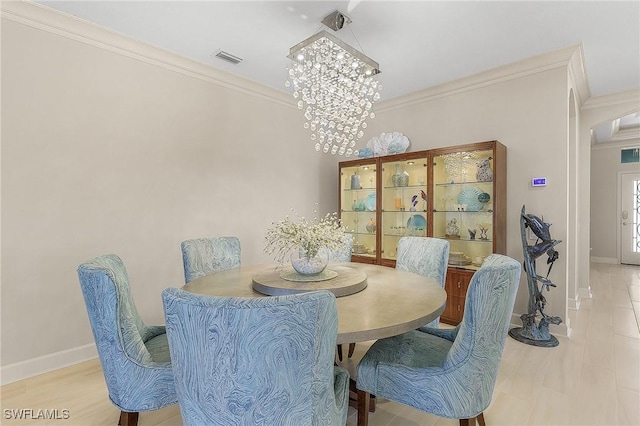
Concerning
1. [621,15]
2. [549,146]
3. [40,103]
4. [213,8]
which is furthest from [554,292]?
[40,103]

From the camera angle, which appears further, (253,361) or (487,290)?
(487,290)

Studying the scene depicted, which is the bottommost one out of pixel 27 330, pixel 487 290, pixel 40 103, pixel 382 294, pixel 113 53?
pixel 27 330


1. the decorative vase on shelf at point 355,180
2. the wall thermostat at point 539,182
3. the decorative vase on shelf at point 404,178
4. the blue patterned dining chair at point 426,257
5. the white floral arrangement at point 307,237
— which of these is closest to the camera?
the white floral arrangement at point 307,237

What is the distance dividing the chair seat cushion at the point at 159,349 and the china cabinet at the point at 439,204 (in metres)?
2.85

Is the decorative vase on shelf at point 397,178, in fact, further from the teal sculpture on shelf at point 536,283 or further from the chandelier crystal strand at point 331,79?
the chandelier crystal strand at point 331,79

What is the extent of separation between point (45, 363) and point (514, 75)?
511 centimetres

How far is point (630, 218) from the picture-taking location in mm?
7238

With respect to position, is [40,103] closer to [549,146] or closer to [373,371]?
[373,371]

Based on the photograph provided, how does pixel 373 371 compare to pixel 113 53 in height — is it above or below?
below

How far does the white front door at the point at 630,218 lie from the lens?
716 cm

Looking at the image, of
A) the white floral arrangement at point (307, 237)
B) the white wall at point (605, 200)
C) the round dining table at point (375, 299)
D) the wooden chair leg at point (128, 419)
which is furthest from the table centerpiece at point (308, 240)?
the white wall at point (605, 200)

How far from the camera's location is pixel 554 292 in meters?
3.30

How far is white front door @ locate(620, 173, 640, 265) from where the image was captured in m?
7.16

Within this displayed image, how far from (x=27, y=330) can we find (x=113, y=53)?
7.81 ft
